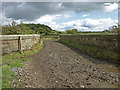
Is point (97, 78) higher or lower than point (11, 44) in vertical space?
lower

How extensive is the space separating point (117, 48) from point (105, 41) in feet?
5.58

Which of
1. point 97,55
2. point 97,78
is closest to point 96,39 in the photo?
point 97,55

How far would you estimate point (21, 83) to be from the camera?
3.92 metres

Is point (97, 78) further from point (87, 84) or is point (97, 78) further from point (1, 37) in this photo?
point (1, 37)

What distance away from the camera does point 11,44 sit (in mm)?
8055

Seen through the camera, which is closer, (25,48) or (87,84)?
(87,84)

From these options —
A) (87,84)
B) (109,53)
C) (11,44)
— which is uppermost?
(11,44)

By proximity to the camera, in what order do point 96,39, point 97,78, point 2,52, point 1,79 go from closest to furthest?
point 1,79 → point 97,78 → point 2,52 → point 96,39

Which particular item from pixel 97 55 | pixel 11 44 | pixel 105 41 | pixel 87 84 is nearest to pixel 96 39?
pixel 105 41

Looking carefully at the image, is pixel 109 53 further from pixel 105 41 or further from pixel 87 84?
pixel 87 84

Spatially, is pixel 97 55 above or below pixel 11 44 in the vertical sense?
below

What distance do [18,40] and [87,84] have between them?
7.21 m

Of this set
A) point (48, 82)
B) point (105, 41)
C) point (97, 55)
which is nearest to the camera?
point (48, 82)

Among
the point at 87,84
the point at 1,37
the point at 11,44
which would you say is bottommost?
the point at 87,84
